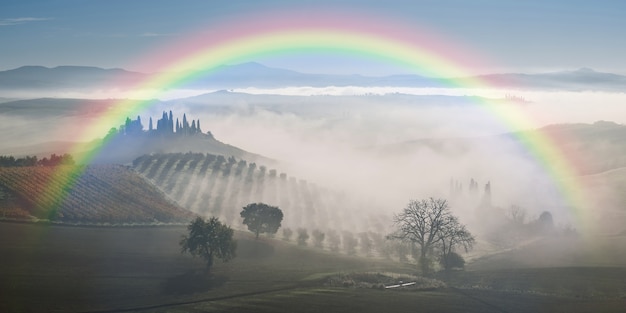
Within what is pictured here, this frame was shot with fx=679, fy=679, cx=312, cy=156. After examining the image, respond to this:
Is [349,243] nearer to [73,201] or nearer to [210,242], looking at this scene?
[210,242]

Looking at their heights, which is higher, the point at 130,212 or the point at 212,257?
the point at 130,212

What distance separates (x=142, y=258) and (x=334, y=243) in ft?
199

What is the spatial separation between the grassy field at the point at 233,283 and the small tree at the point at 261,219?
15.9 meters

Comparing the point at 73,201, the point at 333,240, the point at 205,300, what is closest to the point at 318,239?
the point at 333,240

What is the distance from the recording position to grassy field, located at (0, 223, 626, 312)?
9131 centimetres

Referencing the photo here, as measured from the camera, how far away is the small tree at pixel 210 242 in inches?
4813

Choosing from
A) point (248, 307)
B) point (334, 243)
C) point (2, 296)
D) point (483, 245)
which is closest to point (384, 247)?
point (334, 243)

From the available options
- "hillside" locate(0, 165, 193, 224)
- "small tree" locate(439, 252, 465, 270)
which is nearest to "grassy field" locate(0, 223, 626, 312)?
"small tree" locate(439, 252, 465, 270)

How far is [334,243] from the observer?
17100cm

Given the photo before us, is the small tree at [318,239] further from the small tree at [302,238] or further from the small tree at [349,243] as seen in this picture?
the small tree at [349,243]

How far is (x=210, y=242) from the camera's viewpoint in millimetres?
122688

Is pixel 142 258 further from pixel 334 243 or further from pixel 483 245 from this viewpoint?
pixel 483 245

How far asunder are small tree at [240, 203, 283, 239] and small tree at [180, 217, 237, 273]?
31.5 metres

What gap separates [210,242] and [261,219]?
3617 cm
